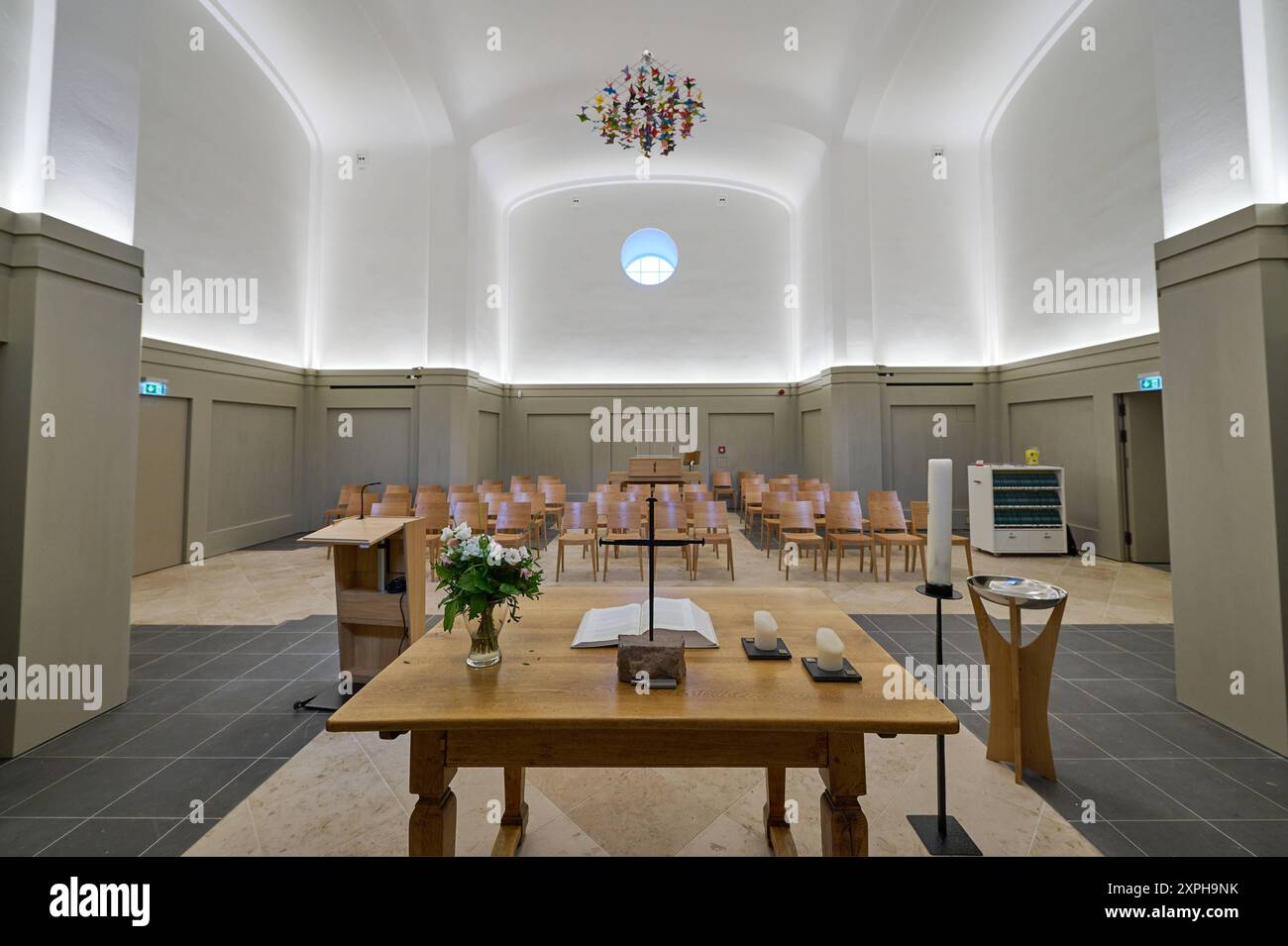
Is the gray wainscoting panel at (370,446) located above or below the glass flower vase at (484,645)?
above

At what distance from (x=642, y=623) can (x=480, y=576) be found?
0.51 meters

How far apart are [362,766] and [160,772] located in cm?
89

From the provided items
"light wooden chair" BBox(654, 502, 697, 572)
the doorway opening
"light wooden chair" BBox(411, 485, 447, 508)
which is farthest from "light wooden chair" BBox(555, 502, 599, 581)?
the doorway opening

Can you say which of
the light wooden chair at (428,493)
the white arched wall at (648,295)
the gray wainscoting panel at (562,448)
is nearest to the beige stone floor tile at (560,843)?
the light wooden chair at (428,493)

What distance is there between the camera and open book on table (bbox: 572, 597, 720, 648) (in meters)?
1.54

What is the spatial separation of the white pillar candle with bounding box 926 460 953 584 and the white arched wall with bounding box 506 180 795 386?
35.2ft

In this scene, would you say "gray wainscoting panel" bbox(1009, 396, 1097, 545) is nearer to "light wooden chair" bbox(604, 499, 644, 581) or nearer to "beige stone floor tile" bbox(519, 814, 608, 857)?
"light wooden chair" bbox(604, 499, 644, 581)

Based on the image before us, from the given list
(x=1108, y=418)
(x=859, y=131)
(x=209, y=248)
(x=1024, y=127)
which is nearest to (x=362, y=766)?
(x=209, y=248)

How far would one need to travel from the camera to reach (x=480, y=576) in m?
1.42

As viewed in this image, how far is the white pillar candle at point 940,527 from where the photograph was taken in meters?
1.60

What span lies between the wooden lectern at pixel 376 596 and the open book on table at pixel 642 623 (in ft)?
6.29

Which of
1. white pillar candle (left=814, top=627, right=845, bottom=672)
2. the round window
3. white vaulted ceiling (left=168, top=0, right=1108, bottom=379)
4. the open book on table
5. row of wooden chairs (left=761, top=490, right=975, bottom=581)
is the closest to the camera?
white pillar candle (left=814, top=627, right=845, bottom=672)

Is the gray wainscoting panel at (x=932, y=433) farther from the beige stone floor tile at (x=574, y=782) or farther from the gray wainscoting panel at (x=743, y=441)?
the beige stone floor tile at (x=574, y=782)
